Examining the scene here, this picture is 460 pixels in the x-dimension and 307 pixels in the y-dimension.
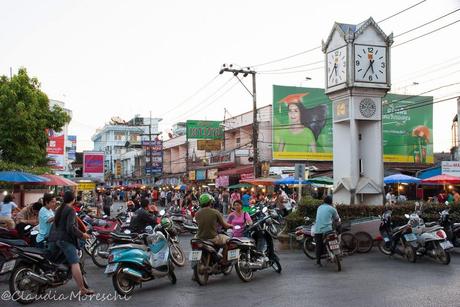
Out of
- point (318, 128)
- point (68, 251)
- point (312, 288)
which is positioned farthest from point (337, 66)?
point (318, 128)

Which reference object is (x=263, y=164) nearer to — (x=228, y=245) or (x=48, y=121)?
(x=48, y=121)

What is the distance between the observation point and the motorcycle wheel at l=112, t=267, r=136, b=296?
27.6 ft

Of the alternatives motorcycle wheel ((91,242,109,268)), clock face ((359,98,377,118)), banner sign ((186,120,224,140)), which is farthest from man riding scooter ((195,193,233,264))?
banner sign ((186,120,224,140))

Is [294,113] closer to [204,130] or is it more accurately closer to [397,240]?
[204,130]

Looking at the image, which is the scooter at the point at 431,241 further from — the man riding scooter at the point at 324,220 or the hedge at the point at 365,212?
the hedge at the point at 365,212

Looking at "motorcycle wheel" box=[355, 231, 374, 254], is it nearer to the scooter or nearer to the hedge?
the hedge

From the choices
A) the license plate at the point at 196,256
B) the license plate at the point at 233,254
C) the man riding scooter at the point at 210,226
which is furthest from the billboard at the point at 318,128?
the license plate at the point at 196,256

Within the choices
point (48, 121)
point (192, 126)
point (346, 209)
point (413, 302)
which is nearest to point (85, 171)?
point (48, 121)

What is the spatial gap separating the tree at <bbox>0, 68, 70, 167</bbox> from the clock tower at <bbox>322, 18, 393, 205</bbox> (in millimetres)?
14745

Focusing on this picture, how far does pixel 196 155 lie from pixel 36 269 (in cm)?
4672

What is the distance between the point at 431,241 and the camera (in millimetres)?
11617

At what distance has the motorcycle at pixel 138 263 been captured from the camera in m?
8.50

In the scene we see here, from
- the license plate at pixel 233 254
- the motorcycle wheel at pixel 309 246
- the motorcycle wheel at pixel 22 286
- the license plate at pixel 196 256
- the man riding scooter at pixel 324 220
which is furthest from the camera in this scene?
the motorcycle wheel at pixel 309 246

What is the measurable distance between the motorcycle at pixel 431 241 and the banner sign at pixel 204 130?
2850 cm
